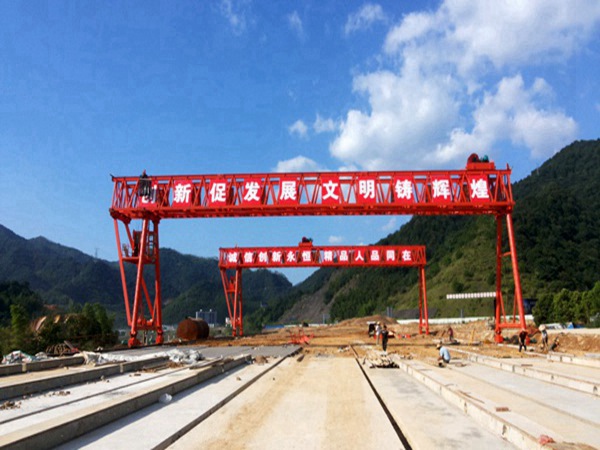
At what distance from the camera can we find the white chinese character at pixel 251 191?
2248 centimetres

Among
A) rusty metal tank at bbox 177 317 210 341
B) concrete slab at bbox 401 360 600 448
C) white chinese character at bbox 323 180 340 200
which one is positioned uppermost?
white chinese character at bbox 323 180 340 200

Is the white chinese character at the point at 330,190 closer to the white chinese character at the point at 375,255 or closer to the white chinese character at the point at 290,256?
the white chinese character at the point at 375,255

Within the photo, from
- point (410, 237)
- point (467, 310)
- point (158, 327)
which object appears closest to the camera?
point (158, 327)

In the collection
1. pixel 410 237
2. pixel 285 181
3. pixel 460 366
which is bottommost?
pixel 460 366

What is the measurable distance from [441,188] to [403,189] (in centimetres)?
163

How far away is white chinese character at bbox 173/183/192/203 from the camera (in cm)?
2294

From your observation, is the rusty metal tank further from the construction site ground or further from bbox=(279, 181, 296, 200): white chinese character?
the construction site ground

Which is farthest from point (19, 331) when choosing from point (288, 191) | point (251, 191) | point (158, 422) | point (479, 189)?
point (158, 422)

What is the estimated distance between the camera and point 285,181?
22641 millimetres

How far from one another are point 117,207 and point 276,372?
13822mm

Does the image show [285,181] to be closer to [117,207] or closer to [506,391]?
[117,207]

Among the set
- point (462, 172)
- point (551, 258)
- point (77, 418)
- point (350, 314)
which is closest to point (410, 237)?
point (350, 314)

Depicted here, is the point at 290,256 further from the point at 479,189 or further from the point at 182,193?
the point at 479,189

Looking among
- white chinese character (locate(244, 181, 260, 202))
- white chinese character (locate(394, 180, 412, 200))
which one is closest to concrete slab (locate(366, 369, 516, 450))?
white chinese character (locate(394, 180, 412, 200))
